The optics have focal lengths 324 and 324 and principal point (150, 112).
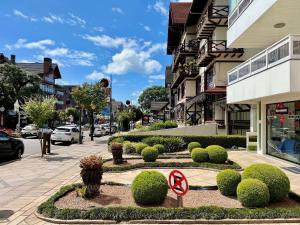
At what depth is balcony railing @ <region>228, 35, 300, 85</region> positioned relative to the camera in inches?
412

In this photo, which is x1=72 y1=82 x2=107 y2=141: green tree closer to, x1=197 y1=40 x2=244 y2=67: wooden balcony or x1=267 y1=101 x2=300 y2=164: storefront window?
x1=197 y1=40 x2=244 y2=67: wooden balcony

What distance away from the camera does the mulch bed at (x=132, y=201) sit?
7637 millimetres

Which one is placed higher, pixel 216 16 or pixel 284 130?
pixel 216 16

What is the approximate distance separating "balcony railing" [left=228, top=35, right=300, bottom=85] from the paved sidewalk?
826 cm

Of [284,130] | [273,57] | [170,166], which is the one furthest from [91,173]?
[284,130]

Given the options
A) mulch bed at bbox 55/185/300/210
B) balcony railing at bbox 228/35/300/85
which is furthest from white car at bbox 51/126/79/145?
mulch bed at bbox 55/185/300/210

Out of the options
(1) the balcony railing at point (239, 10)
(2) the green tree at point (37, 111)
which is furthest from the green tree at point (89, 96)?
(1) the balcony railing at point (239, 10)

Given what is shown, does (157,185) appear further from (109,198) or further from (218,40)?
(218,40)

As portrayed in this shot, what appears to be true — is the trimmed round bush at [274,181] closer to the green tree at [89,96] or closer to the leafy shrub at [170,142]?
the leafy shrub at [170,142]

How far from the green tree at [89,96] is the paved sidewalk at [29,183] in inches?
621

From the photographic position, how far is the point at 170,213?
6738mm

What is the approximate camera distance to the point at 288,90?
10.4 metres

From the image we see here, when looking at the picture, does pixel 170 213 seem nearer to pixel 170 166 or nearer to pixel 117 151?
pixel 170 166

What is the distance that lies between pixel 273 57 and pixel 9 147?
43.7 ft
